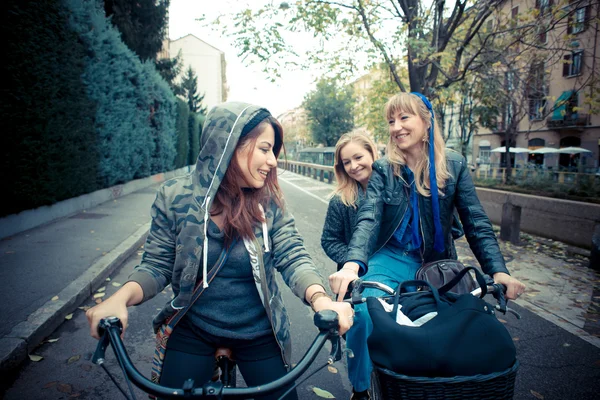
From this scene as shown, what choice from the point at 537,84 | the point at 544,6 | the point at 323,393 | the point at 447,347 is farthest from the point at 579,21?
the point at 447,347

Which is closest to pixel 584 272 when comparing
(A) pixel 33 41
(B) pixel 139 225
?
(B) pixel 139 225

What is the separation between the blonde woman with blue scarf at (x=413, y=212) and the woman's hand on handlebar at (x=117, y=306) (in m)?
1.15

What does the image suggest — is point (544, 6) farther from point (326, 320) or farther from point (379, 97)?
point (326, 320)

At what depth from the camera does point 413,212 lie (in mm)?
2355

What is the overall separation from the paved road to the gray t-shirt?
138 cm

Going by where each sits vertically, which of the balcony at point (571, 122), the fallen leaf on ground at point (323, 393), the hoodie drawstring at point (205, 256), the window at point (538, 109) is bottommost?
the fallen leaf on ground at point (323, 393)

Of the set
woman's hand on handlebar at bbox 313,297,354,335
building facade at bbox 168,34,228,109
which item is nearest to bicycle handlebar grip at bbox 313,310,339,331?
woman's hand on handlebar at bbox 313,297,354,335

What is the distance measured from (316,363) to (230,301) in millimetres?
1923

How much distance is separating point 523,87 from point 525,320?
1321 centimetres

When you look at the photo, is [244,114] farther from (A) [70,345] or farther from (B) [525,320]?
(B) [525,320]

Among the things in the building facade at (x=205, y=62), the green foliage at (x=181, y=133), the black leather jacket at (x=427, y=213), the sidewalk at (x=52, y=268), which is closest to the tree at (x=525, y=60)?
the black leather jacket at (x=427, y=213)

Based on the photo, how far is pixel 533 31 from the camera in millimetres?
8641

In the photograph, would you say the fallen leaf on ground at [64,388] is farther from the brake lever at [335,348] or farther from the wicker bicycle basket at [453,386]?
the wicker bicycle basket at [453,386]

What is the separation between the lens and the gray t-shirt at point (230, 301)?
1715 mm
